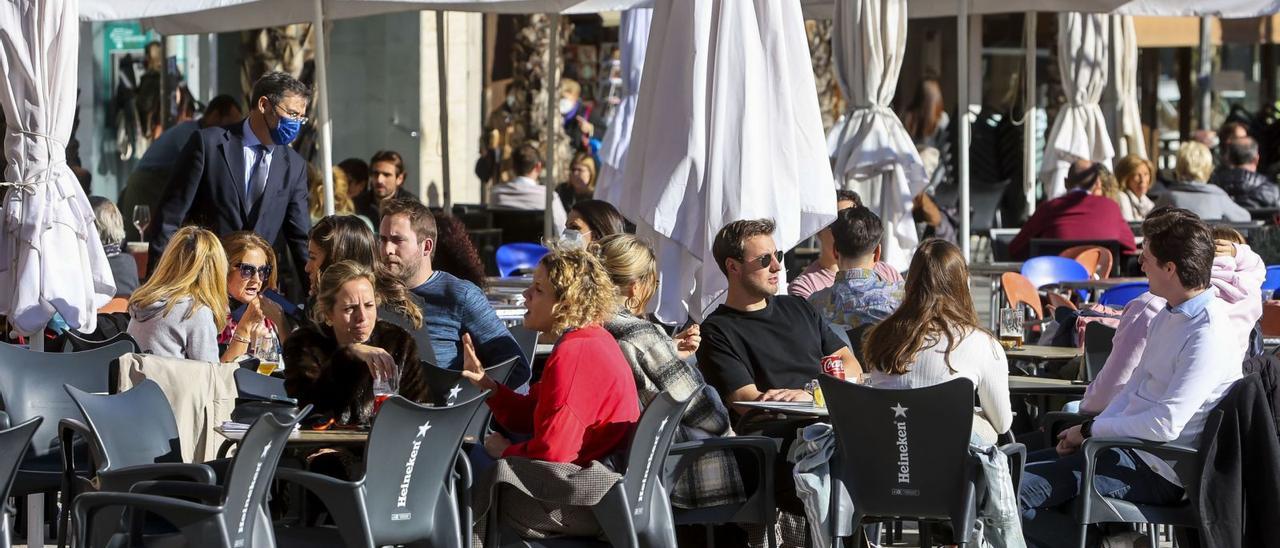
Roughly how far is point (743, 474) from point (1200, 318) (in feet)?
4.86

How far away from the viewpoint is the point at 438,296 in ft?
23.0

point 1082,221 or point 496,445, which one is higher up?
point 1082,221

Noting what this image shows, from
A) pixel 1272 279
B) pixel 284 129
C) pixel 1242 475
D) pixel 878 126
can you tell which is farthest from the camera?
pixel 878 126

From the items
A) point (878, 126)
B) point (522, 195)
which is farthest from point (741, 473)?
point (522, 195)

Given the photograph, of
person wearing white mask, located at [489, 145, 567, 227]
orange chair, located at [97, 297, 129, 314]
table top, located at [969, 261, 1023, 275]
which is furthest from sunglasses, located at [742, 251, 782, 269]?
person wearing white mask, located at [489, 145, 567, 227]

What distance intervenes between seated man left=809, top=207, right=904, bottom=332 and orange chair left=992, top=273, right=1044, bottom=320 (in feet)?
7.46

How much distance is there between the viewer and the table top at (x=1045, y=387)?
268 inches

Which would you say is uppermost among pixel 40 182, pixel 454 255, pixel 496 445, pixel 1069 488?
pixel 40 182

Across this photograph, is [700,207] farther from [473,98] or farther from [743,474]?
[473,98]

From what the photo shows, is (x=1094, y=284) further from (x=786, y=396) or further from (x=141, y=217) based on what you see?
(x=141, y=217)

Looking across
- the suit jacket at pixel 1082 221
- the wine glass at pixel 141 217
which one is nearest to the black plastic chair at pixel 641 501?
the wine glass at pixel 141 217

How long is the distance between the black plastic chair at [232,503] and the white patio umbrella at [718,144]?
2.80 metres

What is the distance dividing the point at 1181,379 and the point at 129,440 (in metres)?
3.12

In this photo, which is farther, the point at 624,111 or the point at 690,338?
the point at 624,111
